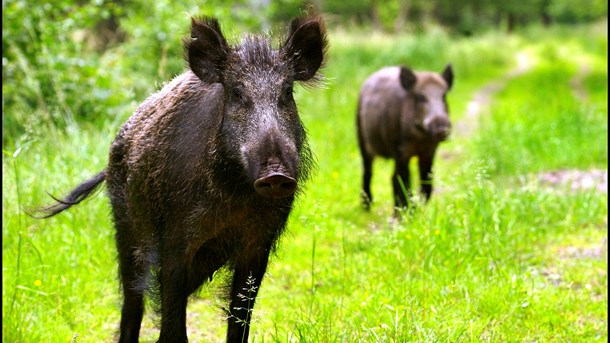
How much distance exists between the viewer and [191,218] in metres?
3.29

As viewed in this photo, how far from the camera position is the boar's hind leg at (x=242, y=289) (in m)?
3.53

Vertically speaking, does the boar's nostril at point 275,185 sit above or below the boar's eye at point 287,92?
below

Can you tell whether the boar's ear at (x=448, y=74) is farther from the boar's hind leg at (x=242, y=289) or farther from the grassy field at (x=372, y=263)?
the boar's hind leg at (x=242, y=289)

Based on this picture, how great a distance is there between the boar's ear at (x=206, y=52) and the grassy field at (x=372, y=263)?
607 millimetres

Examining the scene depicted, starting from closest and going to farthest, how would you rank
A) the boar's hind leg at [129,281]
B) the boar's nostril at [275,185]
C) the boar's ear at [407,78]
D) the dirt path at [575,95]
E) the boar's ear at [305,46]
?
the boar's nostril at [275,185], the boar's ear at [305,46], the boar's hind leg at [129,281], the boar's ear at [407,78], the dirt path at [575,95]

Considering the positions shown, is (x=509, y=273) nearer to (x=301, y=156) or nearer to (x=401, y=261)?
(x=401, y=261)

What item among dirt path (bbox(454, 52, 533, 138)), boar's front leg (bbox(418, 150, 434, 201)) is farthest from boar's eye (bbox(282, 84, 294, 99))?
dirt path (bbox(454, 52, 533, 138))

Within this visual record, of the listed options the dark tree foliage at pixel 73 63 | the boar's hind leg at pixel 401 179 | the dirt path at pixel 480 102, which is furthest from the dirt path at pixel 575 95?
the dark tree foliage at pixel 73 63

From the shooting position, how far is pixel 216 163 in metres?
3.26

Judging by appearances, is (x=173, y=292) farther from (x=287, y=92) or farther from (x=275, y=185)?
(x=287, y=92)

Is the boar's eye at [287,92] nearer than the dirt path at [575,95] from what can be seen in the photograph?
Yes

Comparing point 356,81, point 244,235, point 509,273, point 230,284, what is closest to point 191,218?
point 244,235

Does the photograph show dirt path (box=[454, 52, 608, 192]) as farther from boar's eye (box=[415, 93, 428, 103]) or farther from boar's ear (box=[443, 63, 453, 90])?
boar's eye (box=[415, 93, 428, 103])

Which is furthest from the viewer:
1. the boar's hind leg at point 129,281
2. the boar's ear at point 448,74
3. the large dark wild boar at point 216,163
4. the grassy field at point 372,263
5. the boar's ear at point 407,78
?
the boar's ear at point 448,74
